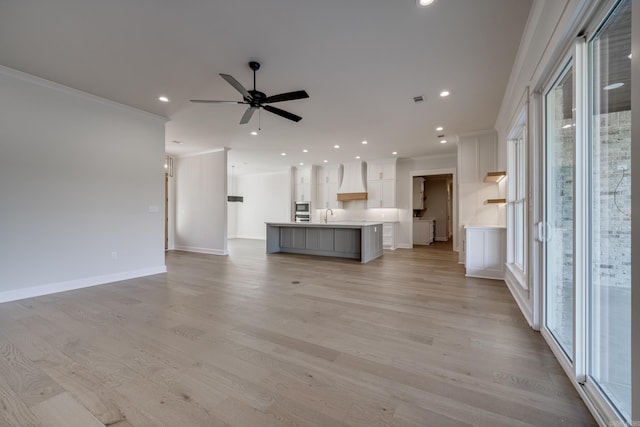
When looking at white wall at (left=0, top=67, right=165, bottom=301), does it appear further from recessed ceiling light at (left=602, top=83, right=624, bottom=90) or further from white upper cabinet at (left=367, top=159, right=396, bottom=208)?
white upper cabinet at (left=367, top=159, right=396, bottom=208)

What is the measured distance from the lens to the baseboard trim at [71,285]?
336cm

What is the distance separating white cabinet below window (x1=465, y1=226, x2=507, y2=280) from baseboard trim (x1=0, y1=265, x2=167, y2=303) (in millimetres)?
5591

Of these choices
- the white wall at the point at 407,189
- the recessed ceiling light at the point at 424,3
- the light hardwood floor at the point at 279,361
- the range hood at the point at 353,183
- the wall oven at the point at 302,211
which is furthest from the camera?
the wall oven at the point at 302,211

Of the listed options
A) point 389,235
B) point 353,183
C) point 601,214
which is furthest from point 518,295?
point 353,183

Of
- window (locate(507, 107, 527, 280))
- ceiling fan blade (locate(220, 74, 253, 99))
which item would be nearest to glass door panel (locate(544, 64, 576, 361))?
window (locate(507, 107, 527, 280))

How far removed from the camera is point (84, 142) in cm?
403

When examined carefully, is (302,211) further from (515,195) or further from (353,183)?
(515,195)

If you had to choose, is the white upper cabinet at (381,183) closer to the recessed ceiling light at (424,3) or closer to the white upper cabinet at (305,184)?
the white upper cabinet at (305,184)

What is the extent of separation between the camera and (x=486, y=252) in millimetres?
4457

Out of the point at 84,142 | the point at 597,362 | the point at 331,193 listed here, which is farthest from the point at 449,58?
the point at 331,193

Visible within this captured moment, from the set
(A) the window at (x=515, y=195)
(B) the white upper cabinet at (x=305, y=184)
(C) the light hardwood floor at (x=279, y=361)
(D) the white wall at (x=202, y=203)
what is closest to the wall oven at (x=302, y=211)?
(B) the white upper cabinet at (x=305, y=184)

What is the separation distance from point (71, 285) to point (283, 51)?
4.40m

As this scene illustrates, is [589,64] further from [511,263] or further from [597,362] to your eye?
[511,263]

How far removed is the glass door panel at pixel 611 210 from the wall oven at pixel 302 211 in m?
8.54
